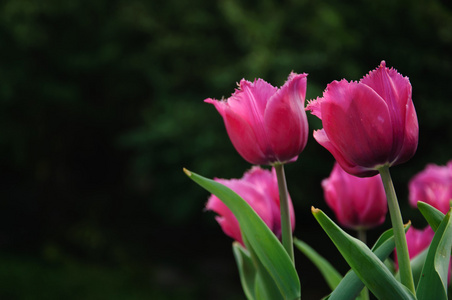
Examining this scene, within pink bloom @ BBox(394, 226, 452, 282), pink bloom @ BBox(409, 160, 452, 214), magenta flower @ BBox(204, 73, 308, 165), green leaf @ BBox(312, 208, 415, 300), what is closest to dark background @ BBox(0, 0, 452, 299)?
pink bloom @ BBox(409, 160, 452, 214)

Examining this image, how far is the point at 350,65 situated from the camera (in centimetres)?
473

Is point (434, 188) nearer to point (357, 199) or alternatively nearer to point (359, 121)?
point (357, 199)

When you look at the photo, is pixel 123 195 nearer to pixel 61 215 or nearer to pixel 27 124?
pixel 61 215

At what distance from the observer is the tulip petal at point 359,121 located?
0.57 m

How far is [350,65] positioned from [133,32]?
272 cm

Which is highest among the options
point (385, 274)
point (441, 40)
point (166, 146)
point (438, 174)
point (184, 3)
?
point (184, 3)

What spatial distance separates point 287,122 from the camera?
0.66m

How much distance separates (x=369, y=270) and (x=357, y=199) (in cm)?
33

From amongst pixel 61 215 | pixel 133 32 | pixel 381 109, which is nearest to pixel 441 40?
pixel 133 32

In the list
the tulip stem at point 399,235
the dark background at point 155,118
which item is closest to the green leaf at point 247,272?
the tulip stem at point 399,235

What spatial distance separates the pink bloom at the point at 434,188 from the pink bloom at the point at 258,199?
227 mm

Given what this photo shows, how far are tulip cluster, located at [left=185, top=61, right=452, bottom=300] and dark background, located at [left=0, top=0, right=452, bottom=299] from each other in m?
3.75

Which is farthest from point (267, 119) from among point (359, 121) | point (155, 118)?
point (155, 118)

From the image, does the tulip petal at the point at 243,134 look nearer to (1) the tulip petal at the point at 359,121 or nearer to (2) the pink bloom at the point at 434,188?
(1) the tulip petal at the point at 359,121
